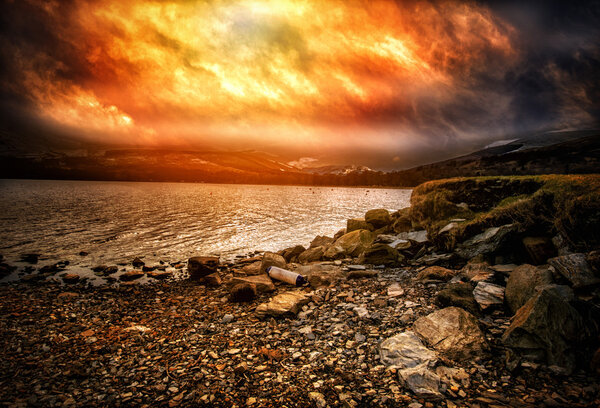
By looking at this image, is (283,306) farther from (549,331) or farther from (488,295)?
(549,331)

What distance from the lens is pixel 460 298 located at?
25.0ft

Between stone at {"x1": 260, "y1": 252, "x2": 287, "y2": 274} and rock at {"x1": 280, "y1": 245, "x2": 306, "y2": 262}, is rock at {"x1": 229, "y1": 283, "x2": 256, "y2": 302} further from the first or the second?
rock at {"x1": 280, "y1": 245, "x2": 306, "y2": 262}

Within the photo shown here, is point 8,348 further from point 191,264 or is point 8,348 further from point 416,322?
point 416,322

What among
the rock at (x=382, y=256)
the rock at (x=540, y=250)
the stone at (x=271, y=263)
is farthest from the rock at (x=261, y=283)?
the rock at (x=540, y=250)

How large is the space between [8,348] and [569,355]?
15983mm

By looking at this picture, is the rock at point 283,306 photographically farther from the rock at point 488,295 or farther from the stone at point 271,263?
the rock at point 488,295

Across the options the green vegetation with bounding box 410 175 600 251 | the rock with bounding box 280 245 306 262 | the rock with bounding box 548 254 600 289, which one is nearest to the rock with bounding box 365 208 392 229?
the green vegetation with bounding box 410 175 600 251

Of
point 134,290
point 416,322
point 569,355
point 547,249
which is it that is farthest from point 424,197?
point 134,290

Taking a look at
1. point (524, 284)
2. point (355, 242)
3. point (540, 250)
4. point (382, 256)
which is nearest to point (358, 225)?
point (355, 242)

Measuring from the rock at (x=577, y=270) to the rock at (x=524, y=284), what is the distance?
0.35m

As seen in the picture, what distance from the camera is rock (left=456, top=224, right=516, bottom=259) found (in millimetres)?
10430

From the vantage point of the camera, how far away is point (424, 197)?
16.9 metres

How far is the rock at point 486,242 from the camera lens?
10.4m

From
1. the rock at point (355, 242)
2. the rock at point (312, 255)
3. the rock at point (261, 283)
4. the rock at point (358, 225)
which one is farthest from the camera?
the rock at point (358, 225)
